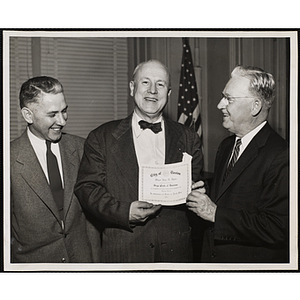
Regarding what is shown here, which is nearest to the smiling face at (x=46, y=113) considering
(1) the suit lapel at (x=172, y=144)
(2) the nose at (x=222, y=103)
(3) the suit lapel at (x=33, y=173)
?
(3) the suit lapel at (x=33, y=173)

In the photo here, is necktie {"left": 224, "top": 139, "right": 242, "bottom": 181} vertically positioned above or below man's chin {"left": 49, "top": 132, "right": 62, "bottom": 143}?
below

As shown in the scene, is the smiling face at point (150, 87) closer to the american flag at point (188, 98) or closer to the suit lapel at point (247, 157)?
the american flag at point (188, 98)

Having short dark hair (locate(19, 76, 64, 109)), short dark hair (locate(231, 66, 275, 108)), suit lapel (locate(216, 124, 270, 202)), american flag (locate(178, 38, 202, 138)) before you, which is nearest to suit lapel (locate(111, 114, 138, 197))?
american flag (locate(178, 38, 202, 138))

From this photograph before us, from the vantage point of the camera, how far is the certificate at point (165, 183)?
313cm

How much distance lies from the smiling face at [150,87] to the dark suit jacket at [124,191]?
0.53ft

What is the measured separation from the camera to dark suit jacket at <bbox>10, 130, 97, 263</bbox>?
314cm

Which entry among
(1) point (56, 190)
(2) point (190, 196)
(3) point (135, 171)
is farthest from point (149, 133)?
(1) point (56, 190)

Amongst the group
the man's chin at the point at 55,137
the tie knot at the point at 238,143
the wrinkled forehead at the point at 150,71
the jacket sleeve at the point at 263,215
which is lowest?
the jacket sleeve at the point at 263,215

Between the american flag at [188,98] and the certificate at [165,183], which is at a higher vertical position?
the american flag at [188,98]

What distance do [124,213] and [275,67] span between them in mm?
1476

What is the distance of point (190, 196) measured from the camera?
3.14m

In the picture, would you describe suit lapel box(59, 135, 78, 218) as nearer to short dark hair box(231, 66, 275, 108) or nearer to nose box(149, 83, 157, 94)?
nose box(149, 83, 157, 94)

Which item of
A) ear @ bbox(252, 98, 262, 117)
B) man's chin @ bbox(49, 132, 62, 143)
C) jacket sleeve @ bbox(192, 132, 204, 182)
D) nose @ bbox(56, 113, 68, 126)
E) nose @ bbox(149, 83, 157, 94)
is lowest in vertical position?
jacket sleeve @ bbox(192, 132, 204, 182)

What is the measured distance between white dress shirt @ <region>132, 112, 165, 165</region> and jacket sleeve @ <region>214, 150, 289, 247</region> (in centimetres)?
56
